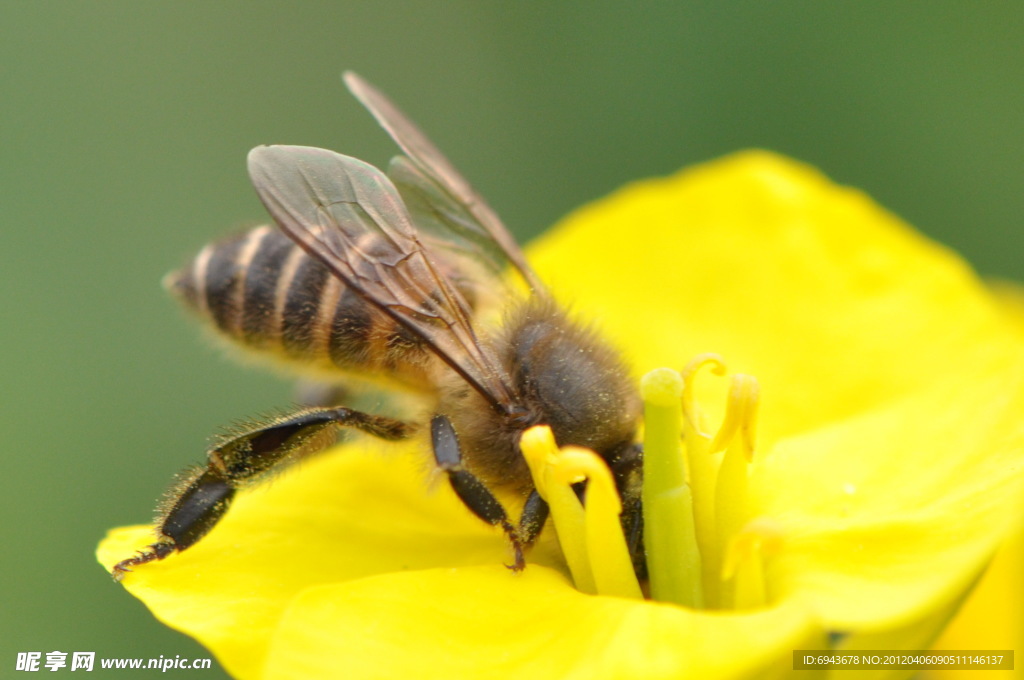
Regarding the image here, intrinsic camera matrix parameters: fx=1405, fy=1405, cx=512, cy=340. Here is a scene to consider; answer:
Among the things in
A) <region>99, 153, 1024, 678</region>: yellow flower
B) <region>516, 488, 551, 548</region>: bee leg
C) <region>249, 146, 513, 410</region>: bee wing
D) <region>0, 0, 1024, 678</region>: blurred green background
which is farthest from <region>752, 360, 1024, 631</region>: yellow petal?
<region>0, 0, 1024, 678</region>: blurred green background

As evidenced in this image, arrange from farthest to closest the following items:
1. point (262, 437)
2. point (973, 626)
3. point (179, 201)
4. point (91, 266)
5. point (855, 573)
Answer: point (179, 201) → point (91, 266) → point (973, 626) → point (262, 437) → point (855, 573)

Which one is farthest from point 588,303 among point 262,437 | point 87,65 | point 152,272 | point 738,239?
point 87,65

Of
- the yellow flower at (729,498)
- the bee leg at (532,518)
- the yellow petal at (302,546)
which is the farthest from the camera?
the bee leg at (532,518)

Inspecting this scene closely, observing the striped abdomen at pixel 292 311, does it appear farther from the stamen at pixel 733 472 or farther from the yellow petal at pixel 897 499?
the yellow petal at pixel 897 499

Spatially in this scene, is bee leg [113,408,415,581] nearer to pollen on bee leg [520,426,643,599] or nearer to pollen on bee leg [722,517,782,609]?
pollen on bee leg [520,426,643,599]

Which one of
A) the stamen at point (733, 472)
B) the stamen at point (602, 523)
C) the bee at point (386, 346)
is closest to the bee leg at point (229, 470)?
the bee at point (386, 346)

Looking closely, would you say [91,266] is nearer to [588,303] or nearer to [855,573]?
[588,303]
